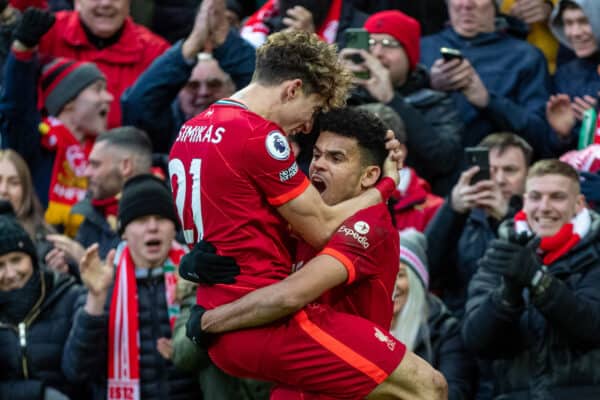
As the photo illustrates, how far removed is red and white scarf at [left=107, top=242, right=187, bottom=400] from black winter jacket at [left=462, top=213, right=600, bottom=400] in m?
1.84

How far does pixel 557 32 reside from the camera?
1118 cm

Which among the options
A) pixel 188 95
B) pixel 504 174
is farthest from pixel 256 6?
pixel 504 174

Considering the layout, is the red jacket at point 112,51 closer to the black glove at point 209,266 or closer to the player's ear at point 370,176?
the player's ear at point 370,176

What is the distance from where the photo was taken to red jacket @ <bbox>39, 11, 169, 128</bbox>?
1103 centimetres

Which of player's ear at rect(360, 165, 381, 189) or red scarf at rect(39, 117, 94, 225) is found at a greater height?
player's ear at rect(360, 165, 381, 189)

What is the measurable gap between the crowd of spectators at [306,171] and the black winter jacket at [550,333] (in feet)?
0.04

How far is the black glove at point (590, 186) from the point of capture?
372 inches

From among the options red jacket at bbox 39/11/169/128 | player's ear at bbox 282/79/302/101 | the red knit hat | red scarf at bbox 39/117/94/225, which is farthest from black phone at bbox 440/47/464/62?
player's ear at bbox 282/79/302/101

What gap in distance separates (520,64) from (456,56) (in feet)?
2.59

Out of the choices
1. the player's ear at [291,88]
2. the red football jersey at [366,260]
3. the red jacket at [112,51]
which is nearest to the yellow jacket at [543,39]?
the red jacket at [112,51]

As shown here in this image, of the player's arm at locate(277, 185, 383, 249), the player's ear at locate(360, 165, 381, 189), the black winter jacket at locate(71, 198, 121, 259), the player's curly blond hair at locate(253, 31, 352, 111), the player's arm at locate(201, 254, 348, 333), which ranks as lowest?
the black winter jacket at locate(71, 198, 121, 259)

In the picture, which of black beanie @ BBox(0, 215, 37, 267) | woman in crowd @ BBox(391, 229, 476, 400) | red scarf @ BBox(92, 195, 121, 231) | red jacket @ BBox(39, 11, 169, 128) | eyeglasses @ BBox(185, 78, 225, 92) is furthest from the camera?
red jacket @ BBox(39, 11, 169, 128)

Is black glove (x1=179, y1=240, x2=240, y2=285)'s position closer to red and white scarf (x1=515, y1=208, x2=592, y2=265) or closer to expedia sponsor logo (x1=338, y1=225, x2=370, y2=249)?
Answer: expedia sponsor logo (x1=338, y1=225, x2=370, y2=249)

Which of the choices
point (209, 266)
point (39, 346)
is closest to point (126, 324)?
point (39, 346)
